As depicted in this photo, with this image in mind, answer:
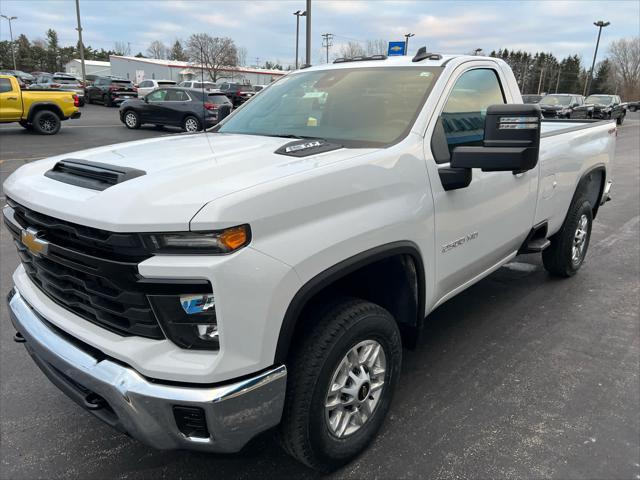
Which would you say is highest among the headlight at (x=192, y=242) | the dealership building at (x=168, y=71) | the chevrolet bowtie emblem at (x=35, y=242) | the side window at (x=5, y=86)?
the dealership building at (x=168, y=71)

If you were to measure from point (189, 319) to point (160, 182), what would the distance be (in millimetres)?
549

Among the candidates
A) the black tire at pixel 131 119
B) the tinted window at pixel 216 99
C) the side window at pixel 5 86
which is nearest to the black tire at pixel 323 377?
the tinted window at pixel 216 99

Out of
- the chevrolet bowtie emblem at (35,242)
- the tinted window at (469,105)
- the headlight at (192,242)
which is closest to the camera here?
the headlight at (192,242)

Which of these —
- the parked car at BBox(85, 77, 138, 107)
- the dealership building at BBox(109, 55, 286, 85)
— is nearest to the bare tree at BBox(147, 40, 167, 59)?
the dealership building at BBox(109, 55, 286, 85)

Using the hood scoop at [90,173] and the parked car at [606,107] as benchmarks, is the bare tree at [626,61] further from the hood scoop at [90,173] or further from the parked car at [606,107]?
the hood scoop at [90,173]

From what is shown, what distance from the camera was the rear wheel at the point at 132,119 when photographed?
19.6 metres

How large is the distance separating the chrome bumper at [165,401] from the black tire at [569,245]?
369 centimetres

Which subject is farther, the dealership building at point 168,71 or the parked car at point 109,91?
the dealership building at point 168,71

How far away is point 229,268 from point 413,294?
1.24m

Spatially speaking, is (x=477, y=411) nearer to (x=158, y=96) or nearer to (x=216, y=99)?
(x=216, y=99)

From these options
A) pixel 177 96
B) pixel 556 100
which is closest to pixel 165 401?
pixel 177 96

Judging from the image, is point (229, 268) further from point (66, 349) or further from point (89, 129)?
point (89, 129)

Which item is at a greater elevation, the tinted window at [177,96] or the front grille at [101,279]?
the tinted window at [177,96]

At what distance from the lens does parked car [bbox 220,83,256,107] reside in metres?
30.1
